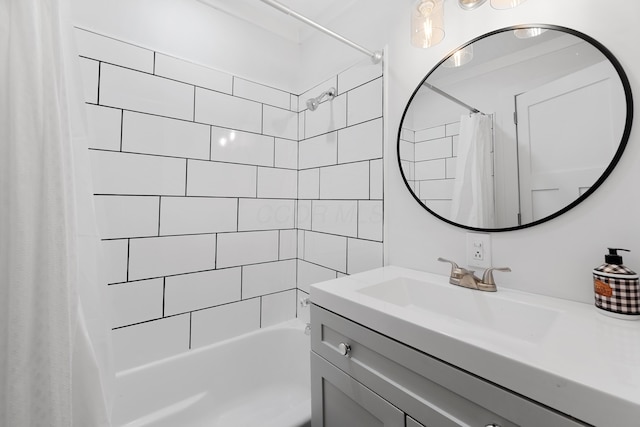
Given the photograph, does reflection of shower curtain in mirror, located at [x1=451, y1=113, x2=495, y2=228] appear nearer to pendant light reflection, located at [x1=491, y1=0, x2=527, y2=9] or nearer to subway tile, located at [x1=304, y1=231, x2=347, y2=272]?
pendant light reflection, located at [x1=491, y1=0, x2=527, y2=9]

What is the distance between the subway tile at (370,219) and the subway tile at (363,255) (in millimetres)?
35

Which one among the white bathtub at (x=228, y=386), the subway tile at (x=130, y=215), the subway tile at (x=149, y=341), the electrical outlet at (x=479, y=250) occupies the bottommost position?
the white bathtub at (x=228, y=386)

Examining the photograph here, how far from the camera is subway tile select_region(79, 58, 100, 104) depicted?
1.06 m

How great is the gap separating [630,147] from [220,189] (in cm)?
148

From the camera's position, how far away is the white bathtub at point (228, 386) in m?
1.14

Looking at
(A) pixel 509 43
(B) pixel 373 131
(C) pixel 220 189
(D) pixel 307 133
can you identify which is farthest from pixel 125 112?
(A) pixel 509 43

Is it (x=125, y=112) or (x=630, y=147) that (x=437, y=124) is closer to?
(x=630, y=147)

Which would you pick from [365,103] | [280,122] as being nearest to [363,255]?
[365,103]

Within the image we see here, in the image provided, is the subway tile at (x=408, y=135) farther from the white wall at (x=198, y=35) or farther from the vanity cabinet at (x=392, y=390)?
the white wall at (x=198, y=35)

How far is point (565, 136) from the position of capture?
761mm

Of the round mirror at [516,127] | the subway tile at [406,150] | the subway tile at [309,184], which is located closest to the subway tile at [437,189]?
the round mirror at [516,127]

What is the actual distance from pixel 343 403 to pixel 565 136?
3.33 feet

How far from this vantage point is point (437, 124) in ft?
3.46

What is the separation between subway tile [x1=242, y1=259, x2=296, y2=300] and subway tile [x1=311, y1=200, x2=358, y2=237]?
0.32 metres
